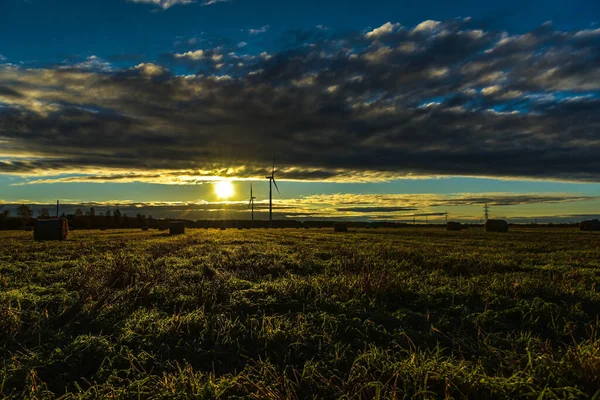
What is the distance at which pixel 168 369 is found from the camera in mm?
5148

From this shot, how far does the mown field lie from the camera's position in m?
4.33

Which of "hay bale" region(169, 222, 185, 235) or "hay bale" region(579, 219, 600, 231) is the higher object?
"hay bale" region(169, 222, 185, 235)

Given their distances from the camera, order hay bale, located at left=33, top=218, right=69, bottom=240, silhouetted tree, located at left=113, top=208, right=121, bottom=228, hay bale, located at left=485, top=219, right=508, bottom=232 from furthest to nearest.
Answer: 1. silhouetted tree, located at left=113, top=208, right=121, bottom=228
2. hay bale, located at left=485, top=219, right=508, bottom=232
3. hay bale, located at left=33, top=218, right=69, bottom=240

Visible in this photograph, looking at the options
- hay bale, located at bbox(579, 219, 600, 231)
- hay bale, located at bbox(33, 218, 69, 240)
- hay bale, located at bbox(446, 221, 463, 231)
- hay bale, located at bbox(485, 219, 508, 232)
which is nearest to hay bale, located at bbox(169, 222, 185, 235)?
hay bale, located at bbox(33, 218, 69, 240)

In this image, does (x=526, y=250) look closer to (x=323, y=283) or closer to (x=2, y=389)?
(x=323, y=283)

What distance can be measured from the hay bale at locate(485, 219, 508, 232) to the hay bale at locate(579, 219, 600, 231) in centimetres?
1430

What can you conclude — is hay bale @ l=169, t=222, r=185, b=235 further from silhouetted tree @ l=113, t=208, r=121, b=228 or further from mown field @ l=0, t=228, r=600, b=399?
silhouetted tree @ l=113, t=208, r=121, b=228

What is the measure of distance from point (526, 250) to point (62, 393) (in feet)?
74.2

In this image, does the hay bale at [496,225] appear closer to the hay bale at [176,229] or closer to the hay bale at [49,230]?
the hay bale at [176,229]

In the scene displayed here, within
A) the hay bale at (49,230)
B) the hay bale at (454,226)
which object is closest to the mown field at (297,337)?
the hay bale at (49,230)

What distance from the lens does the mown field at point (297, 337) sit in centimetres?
433

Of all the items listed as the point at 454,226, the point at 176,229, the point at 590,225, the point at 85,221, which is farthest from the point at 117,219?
the point at 590,225

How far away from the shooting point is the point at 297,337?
5.98 metres

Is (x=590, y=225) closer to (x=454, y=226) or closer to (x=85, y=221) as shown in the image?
(x=454, y=226)
